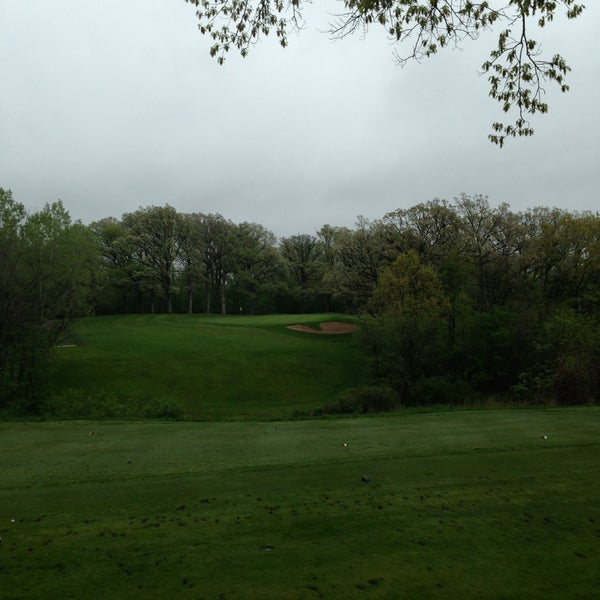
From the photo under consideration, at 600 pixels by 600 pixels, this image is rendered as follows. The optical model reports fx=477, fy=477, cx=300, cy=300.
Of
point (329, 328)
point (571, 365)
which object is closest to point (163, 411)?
point (571, 365)

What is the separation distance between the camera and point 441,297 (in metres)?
36.3

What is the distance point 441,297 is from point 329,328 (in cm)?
2021

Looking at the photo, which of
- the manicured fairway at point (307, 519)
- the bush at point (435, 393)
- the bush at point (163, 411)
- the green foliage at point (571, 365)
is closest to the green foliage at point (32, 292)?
the bush at point (163, 411)

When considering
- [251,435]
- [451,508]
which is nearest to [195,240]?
[251,435]

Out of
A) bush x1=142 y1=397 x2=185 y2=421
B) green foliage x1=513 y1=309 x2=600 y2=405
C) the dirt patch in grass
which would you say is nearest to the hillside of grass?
bush x1=142 y1=397 x2=185 y2=421

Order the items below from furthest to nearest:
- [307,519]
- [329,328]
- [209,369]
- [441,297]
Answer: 1. [329,328]
2. [209,369]
3. [441,297]
4. [307,519]

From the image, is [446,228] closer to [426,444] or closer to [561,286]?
[561,286]

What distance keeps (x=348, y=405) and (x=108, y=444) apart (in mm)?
14203

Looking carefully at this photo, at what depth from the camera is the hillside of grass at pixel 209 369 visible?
103 feet

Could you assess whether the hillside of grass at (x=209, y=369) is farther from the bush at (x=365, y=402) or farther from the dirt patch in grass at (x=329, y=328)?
the bush at (x=365, y=402)

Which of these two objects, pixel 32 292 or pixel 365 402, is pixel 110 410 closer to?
pixel 365 402

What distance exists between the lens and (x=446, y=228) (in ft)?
138

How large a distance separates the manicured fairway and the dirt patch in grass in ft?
144

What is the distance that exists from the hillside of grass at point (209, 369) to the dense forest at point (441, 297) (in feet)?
12.3
